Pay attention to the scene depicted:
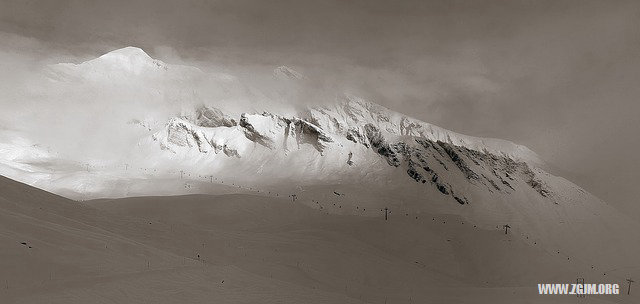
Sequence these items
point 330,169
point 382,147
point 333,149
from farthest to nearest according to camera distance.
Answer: point 382,147 < point 333,149 < point 330,169

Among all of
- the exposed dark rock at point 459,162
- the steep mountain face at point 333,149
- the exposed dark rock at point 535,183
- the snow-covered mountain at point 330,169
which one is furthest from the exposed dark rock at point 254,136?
the exposed dark rock at point 535,183

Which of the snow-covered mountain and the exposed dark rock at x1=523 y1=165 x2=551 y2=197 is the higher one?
the exposed dark rock at x1=523 y1=165 x2=551 y2=197

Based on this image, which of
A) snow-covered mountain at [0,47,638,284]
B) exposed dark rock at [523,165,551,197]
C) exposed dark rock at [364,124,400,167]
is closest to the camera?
snow-covered mountain at [0,47,638,284]

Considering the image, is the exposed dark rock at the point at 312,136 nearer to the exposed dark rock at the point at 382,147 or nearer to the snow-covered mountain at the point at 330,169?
the snow-covered mountain at the point at 330,169

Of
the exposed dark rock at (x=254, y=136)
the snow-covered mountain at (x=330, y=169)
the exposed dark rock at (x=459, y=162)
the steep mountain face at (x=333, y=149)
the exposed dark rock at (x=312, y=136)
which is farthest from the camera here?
the exposed dark rock at (x=459, y=162)

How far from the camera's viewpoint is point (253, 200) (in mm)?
60281

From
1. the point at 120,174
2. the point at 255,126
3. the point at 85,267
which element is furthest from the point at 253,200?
the point at 255,126

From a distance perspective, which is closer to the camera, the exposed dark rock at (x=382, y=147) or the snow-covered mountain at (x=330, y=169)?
the snow-covered mountain at (x=330, y=169)

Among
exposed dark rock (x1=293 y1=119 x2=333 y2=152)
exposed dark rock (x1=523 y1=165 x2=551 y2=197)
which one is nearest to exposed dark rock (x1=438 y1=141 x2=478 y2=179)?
exposed dark rock (x1=293 y1=119 x2=333 y2=152)

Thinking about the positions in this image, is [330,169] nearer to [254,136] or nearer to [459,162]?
[254,136]

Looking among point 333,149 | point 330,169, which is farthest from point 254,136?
point 330,169

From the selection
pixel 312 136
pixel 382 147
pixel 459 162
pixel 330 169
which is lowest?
pixel 330 169

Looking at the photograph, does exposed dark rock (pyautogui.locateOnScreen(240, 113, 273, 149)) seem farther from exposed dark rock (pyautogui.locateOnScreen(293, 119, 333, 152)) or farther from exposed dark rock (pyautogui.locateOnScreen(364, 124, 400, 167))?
exposed dark rock (pyautogui.locateOnScreen(364, 124, 400, 167))

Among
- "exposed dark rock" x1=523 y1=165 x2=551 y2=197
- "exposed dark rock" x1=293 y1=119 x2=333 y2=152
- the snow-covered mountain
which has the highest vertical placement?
"exposed dark rock" x1=523 y1=165 x2=551 y2=197
